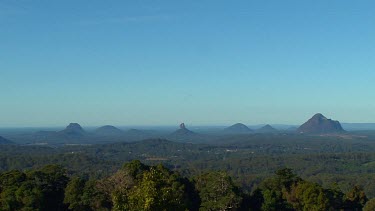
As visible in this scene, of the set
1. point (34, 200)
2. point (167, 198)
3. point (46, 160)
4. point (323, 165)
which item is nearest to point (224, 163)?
point (323, 165)

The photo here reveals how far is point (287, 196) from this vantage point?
43656mm

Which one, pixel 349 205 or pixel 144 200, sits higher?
pixel 144 200

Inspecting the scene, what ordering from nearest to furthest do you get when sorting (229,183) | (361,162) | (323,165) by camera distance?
(229,183), (323,165), (361,162)

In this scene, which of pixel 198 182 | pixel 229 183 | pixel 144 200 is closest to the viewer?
pixel 144 200

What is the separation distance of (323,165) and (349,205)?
320 ft

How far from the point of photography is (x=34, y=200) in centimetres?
3897

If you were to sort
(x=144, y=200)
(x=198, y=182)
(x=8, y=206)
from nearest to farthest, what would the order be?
(x=144, y=200), (x=8, y=206), (x=198, y=182)

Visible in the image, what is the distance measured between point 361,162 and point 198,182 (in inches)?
4844

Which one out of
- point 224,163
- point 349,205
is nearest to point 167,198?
point 349,205

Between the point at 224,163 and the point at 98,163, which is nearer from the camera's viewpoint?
the point at 98,163

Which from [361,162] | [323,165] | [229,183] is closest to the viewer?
[229,183]

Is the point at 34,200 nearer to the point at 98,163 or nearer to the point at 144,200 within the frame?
the point at 144,200

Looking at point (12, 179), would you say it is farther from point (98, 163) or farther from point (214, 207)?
point (98, 163)

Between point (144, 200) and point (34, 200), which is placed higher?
point (144, 200)
